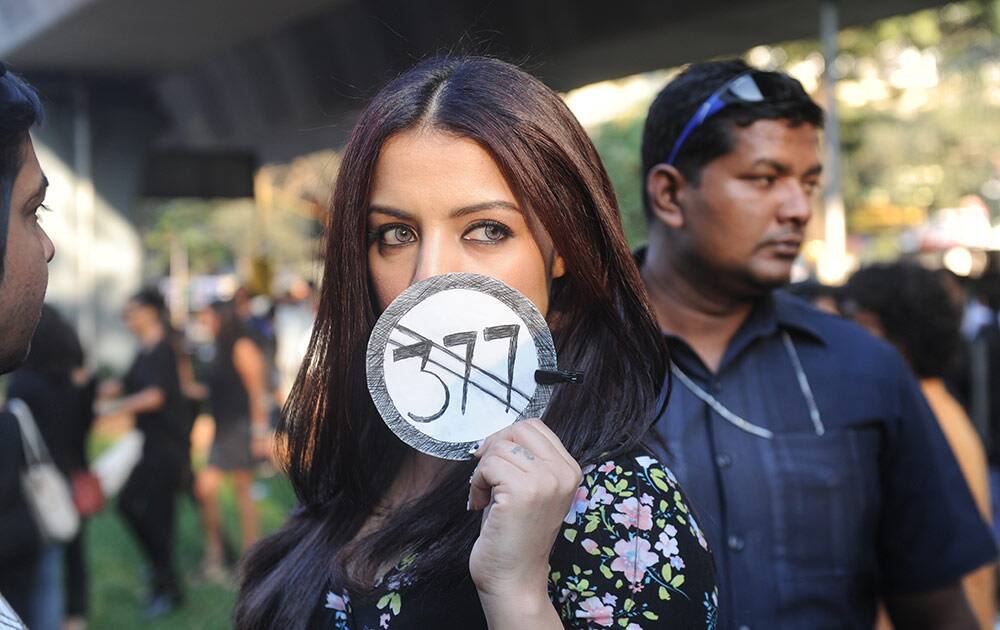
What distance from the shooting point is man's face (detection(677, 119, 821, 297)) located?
243 cm

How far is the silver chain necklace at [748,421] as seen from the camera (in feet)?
7.51

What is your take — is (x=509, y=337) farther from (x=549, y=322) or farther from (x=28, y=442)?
(x=28, y=442)

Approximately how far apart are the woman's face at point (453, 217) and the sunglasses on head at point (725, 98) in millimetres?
1106

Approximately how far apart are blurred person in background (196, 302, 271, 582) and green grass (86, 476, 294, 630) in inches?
15.2

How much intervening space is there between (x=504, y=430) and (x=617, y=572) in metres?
0.22

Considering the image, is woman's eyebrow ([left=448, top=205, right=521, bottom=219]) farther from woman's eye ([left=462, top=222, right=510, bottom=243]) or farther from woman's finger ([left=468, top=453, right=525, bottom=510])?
woman's finger ([left=468, top=453, right=525, bottom=510])

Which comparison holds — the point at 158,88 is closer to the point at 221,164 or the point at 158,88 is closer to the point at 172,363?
the point at 221,164

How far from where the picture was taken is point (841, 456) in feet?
7.44

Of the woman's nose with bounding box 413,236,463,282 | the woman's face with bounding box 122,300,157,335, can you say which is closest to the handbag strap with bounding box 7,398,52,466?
the woman's face with bounding box 122,300,157,335

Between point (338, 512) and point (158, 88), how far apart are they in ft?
53.6

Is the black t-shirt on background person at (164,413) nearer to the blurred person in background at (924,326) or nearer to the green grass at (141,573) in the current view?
the green grass at (141,573)

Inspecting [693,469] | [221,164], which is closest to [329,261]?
[693,469]

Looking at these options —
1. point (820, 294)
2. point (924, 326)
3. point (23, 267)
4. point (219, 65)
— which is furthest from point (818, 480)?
point (219, 65)

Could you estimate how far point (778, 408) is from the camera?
7.63ft
